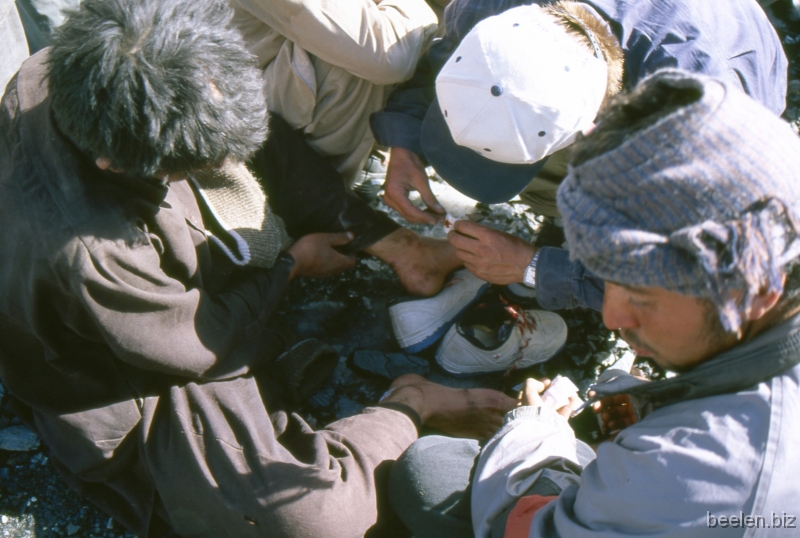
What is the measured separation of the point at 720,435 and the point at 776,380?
0.15 metres

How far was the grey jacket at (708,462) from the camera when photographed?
3.52ft

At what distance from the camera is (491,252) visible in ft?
7.57

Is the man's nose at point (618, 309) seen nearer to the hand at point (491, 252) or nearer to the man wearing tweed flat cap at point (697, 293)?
the man wearing tweed flat cap at point (697, 293)

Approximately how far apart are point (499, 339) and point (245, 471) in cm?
109

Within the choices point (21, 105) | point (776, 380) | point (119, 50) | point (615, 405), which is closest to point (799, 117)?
point (615, 405)

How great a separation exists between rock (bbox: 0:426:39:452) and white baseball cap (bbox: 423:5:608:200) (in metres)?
1.87

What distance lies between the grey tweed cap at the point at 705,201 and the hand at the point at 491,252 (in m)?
1.12

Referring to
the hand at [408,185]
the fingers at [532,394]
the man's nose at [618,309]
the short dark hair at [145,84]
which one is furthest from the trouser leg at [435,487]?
the short dark hair at [145,84]

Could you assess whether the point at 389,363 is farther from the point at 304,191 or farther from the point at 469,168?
the point at 469,168

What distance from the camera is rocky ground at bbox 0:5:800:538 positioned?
2166 millimetres

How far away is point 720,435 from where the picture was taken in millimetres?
1130

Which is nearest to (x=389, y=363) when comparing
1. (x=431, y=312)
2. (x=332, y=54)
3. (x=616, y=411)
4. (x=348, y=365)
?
(x=348, y=365)

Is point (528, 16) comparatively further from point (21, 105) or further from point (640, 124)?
point (21, 105)

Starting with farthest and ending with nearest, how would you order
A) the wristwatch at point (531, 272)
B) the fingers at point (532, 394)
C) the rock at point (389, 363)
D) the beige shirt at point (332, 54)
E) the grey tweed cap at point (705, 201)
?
the rock at point (389, 363)
the wristwatch at point (531, 272)
the beige shirt at point (332, 54)
the fingers at point (532, 394)
the grey tweed cap at point (705, 201)
